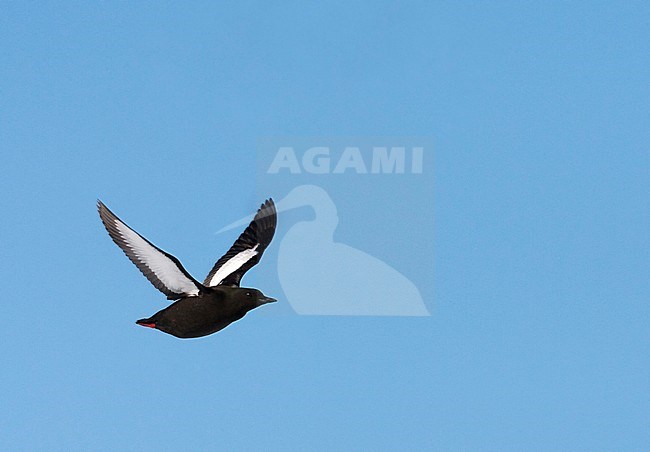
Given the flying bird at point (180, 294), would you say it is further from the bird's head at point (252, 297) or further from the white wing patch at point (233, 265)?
the white wing patch at point (233, 265)

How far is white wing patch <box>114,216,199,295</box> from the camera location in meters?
13.4

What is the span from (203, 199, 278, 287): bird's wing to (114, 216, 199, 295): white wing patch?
1.77 meters

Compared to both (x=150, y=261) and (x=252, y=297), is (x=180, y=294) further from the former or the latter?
(x=252, y=297)

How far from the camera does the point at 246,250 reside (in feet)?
55.1

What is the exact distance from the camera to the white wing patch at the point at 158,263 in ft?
44.0

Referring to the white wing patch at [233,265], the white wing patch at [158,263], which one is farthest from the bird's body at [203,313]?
the white wing patch at [233,265]

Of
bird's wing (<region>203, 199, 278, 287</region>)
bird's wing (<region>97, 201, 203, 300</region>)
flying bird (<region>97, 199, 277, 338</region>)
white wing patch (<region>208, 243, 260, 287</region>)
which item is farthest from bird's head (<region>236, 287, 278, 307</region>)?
white wing patch (<region>208, 243, 260, 287</region>)

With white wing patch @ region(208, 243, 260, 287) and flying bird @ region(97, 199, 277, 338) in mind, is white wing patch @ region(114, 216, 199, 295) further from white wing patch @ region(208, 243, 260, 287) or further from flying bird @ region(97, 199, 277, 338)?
white wing patch @ region(208, 243, 260, 287)

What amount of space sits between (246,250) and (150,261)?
11.0ft

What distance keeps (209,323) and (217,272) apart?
117 inches

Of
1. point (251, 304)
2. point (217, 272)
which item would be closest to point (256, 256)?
point (217, 272)

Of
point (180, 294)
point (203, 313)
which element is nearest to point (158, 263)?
point (180, 294)

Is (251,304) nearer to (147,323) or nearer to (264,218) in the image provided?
→ (147,323)

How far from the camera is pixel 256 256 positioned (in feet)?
53.8
